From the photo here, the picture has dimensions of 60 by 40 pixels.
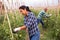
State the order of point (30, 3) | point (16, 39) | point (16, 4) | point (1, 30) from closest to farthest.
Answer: point (16, 39) → point (1, 30) → point (16, 4) → point (30, 3)

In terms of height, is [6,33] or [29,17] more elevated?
[29,17]

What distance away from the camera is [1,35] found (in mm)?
6742

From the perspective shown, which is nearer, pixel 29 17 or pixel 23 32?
pixel 29 17

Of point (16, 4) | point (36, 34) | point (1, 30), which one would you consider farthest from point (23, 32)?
point (16, 4)

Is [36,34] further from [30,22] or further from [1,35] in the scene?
[1,35]

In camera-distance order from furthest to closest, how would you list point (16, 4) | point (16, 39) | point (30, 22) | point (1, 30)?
point (16, 4) → point (1, 30) → point (16, 39) → point (30, 22)

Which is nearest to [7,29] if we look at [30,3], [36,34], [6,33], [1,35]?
[6,33]

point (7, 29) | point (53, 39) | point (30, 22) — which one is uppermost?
point (30, 22)

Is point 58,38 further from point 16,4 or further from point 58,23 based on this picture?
point 16,4

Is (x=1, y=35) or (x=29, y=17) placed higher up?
(x=29, y=17)

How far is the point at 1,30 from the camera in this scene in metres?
6.70

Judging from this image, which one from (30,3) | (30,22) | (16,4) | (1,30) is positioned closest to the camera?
(30,22)

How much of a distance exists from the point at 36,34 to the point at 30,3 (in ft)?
28.6

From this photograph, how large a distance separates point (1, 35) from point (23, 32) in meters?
0.93
